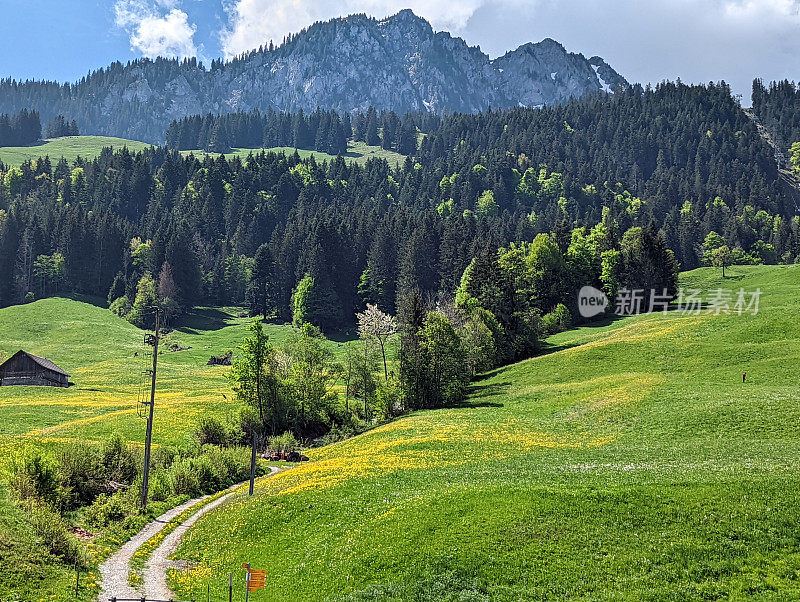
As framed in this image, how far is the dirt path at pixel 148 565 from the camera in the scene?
85.9 feet

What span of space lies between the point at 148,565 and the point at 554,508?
19.8m

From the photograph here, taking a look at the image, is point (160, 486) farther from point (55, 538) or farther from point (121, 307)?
point (121, 307)

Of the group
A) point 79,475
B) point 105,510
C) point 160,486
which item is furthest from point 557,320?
point 105,510

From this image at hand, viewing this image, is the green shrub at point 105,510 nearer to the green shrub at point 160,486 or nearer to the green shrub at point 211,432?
the green shrub at point 160,486

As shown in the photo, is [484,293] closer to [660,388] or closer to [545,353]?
[545,353]

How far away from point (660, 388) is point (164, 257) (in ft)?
476

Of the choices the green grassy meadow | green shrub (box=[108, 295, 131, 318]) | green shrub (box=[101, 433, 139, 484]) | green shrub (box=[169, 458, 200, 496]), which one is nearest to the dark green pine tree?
green shrub (box=[108, 295, 131, 318])

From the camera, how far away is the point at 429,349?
74688mm

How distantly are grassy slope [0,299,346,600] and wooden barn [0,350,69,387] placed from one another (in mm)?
3217

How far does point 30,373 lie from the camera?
9438 centimetres

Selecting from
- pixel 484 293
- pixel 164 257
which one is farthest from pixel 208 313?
pixel 484 293

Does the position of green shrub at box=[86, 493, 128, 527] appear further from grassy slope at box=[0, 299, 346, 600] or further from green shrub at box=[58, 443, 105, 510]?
grassy slope at box=[0, 299, 346, 600]

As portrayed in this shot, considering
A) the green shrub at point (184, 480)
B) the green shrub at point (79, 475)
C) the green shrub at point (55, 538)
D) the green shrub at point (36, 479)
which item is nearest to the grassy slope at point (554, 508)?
the green shrub at point (55, 538)

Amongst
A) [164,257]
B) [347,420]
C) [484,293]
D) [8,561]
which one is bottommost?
[347,420]
